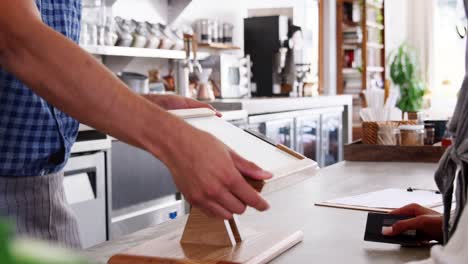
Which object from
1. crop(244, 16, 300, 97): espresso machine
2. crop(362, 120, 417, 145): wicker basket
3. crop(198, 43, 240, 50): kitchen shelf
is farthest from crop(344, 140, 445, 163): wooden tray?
crop(244, 16, 300, 97): espresso machine

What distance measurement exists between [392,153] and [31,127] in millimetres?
1703

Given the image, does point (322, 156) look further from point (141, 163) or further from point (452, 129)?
point (452, 129)

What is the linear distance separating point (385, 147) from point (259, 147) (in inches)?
67.4

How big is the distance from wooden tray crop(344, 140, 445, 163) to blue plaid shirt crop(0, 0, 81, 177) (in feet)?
5.08

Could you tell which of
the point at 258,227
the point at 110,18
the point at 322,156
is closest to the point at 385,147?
the point at 258,227

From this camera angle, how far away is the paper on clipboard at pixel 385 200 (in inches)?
63.6

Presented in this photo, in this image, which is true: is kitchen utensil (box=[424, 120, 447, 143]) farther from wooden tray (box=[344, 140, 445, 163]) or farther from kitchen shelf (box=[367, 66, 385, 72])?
kitchen shelf (box=[367, 66, 385, 72])

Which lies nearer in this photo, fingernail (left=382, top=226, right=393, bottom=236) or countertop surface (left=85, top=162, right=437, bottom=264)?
countertop surface (left=85, top=162, right=437, bottom=264)

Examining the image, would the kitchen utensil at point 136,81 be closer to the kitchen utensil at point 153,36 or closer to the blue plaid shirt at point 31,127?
the kitchen utensil at point 153,36

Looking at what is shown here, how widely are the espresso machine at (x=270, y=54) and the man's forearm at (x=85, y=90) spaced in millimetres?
5374

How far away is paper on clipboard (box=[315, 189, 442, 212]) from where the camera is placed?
1.62m

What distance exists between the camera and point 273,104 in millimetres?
4938

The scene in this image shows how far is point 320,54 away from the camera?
7941 mm

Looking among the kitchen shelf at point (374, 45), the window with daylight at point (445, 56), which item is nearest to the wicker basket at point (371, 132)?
A: the kitchen shelf at point (374, 45)
